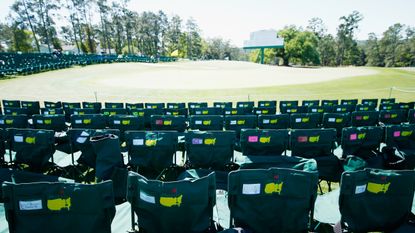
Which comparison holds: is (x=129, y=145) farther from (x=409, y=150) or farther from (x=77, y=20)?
(x=77, y=20)

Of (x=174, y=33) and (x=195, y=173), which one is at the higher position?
(x=174, y=33)

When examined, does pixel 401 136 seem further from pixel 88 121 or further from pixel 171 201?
pixel 88 121

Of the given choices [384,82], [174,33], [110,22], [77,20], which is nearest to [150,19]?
[174,33]

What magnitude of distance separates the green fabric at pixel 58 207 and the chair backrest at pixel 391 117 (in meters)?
7.81

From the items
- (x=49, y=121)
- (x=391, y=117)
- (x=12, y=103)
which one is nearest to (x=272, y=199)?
(x=49, y=121)

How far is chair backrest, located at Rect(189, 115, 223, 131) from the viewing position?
6.37m

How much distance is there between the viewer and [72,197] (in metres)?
2.47

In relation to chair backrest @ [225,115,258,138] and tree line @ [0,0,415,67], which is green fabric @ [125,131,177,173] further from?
tree line @ [0,0,415,67]

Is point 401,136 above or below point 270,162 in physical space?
above

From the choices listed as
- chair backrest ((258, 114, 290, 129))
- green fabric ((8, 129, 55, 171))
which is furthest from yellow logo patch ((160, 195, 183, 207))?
chair backrest ((258, 114, 290, 129))

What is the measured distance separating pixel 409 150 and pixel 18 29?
7223cm

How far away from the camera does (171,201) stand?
258 cm

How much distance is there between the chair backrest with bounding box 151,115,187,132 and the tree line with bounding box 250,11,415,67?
233ft

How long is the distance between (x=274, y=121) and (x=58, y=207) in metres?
5.35
